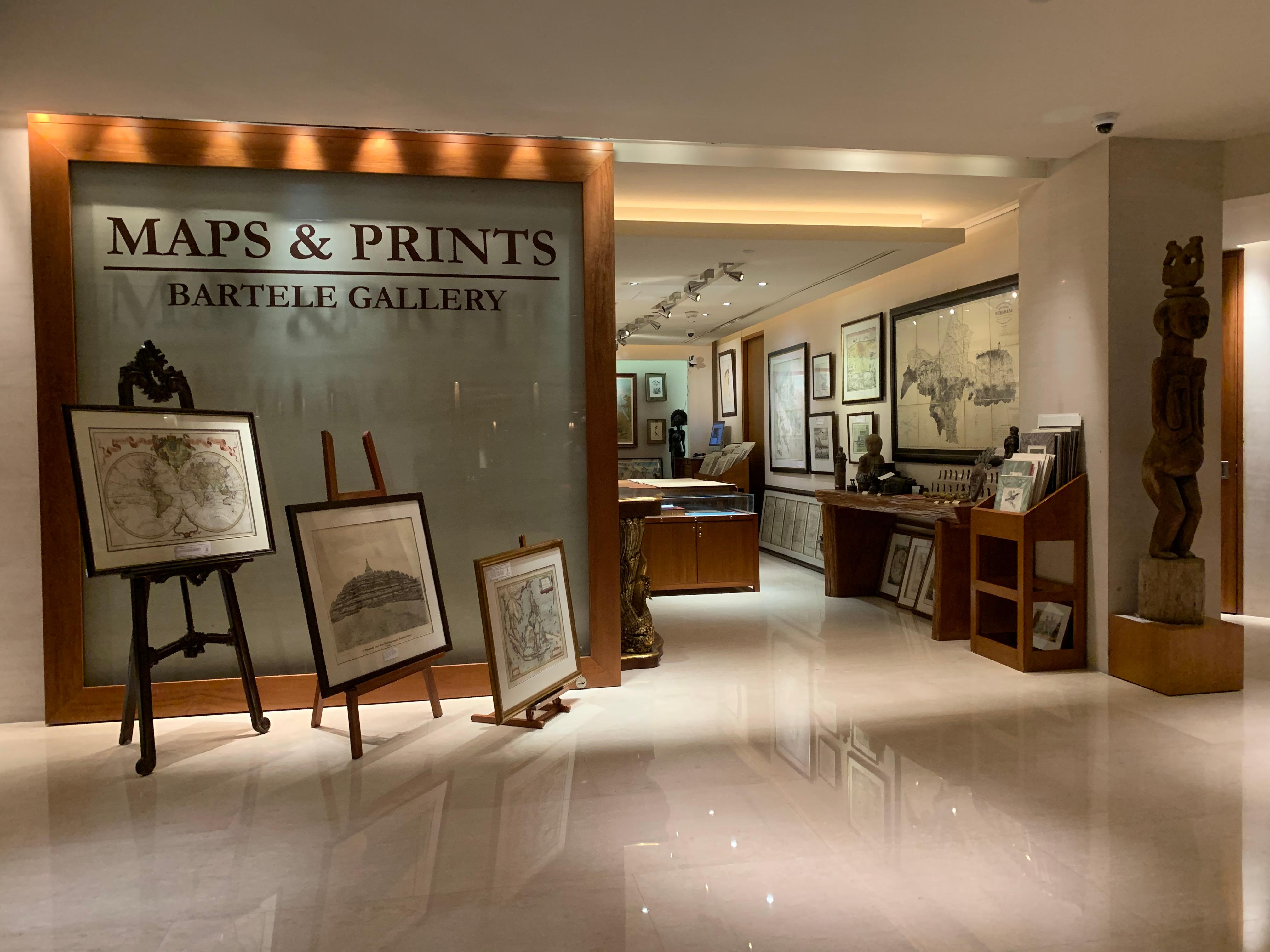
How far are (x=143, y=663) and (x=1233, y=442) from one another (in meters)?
7.09

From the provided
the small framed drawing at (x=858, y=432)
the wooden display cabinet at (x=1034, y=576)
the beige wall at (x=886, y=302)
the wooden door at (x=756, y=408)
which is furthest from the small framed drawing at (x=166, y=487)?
the wooden door at (x=756, y=408)

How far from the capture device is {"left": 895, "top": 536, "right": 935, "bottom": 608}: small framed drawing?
679cm

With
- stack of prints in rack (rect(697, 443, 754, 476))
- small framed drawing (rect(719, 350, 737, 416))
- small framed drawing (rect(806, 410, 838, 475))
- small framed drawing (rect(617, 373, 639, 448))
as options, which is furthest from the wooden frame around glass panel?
small framed drawing (rect(617, 373, 639, 448))

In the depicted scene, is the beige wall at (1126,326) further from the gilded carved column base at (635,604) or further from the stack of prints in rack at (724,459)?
the stack of prints in rack at (724,459)

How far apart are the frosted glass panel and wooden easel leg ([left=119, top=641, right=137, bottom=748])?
479 mm

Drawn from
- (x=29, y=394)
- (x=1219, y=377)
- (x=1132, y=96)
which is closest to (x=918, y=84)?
(x=1132, y=96)

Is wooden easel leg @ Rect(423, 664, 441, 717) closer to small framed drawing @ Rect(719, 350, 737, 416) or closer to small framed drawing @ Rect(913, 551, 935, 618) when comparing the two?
small framed drawing @ Rect(913, 551, 935, 618)

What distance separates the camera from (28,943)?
2.36 m

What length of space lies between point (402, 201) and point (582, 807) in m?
3.19

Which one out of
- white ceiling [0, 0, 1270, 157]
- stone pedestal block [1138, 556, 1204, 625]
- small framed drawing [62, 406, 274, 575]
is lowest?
stone pedestal block [1138, 556, 1204, 625]

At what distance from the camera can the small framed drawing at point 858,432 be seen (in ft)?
27.1

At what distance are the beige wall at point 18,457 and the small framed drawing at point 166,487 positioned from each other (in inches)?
37.2

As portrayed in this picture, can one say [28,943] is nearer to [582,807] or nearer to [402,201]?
[582,807]

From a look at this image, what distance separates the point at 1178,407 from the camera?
448 cm
